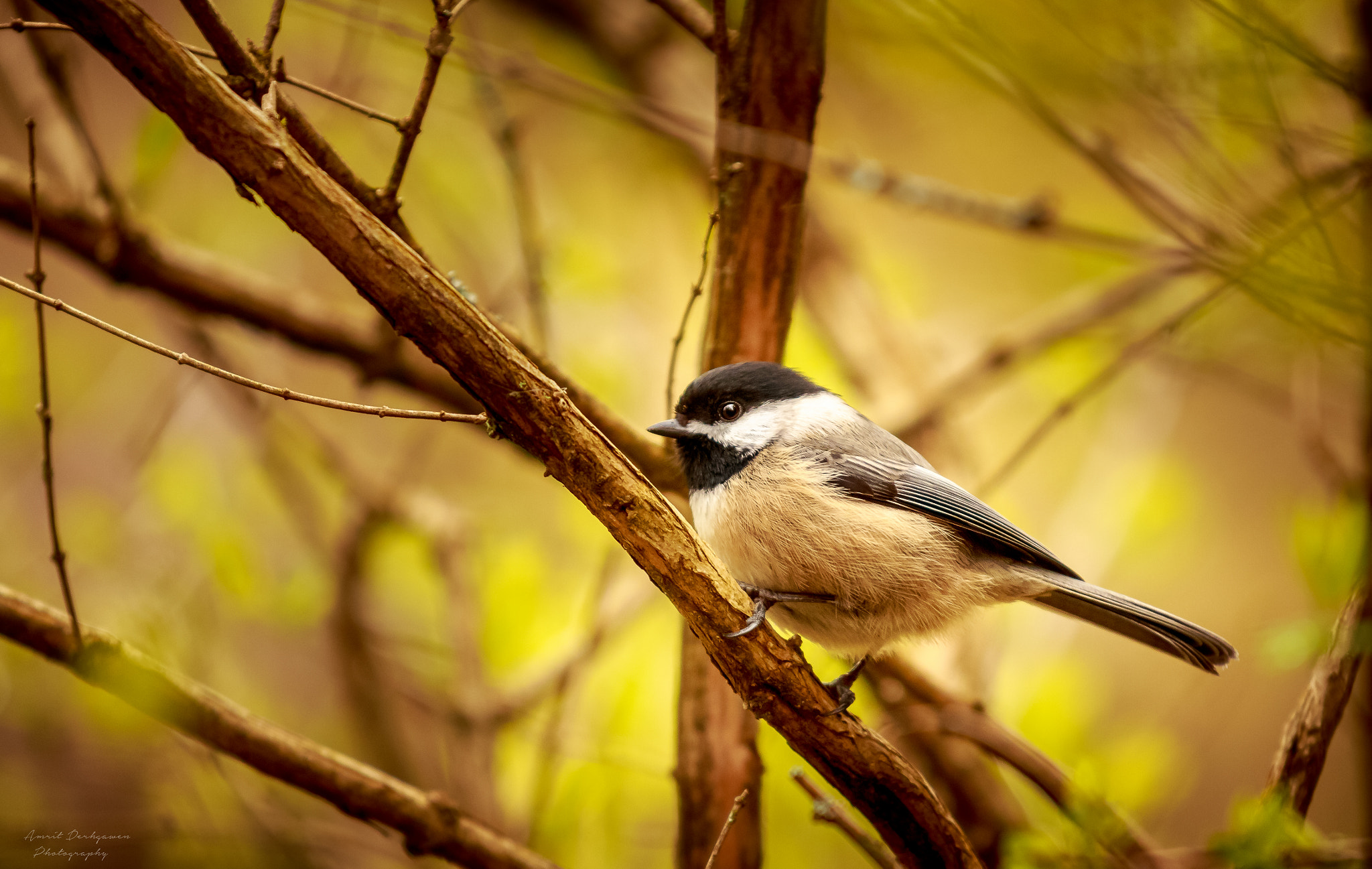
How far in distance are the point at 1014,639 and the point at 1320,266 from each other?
2136 mm

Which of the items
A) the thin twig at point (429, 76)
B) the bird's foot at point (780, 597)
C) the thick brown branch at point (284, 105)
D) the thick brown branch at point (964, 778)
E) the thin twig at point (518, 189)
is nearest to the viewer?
the thick brown branch at point (284, 105)

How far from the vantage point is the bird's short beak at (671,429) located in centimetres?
197

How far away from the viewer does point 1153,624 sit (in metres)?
1.92

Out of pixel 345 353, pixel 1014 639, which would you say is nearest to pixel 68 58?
pixel 345 353

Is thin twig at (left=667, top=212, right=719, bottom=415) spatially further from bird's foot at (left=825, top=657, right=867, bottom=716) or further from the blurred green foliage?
bird's foot at (left=825, top=657, right=867, bottom=716)

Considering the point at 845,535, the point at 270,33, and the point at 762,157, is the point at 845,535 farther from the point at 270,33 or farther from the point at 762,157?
the point at 270,33

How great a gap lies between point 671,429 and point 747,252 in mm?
473

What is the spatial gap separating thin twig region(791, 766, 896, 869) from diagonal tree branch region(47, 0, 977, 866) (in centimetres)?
16

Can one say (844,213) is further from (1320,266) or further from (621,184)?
(1320,266)

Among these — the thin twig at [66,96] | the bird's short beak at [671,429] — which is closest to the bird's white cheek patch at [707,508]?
the bird's short beak at [671,429]

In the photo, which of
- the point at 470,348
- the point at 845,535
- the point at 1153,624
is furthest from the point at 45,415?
the point at 1153,624

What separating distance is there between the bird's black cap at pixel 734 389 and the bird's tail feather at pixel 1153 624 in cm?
79

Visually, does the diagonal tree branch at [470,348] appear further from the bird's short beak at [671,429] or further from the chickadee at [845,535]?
the bird's short beak at [671,429]

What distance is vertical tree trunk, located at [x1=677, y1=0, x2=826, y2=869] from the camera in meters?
1.86
